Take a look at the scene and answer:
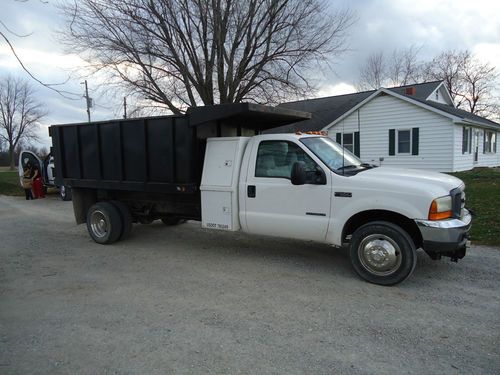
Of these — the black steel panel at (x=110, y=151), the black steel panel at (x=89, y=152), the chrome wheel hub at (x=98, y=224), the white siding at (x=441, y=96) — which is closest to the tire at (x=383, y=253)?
the black steel panel at (x=110, y=151)

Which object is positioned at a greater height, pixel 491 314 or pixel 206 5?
pixel 206 5

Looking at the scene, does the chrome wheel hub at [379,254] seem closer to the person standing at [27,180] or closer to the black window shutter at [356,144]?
the person standing at [27,180]

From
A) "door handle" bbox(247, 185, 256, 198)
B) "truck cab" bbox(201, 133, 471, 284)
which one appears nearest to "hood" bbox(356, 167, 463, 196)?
"truck cab" bbox(201, 133, 471, 284)

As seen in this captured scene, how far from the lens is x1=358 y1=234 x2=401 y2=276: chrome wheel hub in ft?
15.7

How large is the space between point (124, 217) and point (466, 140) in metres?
17.9

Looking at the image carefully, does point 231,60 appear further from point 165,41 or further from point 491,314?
point 491,314

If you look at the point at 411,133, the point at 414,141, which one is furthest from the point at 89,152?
the point at 411,133

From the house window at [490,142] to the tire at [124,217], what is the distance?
22.1 metres

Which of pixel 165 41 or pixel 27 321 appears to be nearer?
pixel 27 321

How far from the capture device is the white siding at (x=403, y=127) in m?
17.5

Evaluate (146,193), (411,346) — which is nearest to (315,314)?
(411,346)

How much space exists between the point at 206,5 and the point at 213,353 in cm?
1812

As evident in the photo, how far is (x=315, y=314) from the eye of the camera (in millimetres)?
4082

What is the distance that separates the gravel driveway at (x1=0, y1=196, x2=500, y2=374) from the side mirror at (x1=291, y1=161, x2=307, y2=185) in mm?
1346
